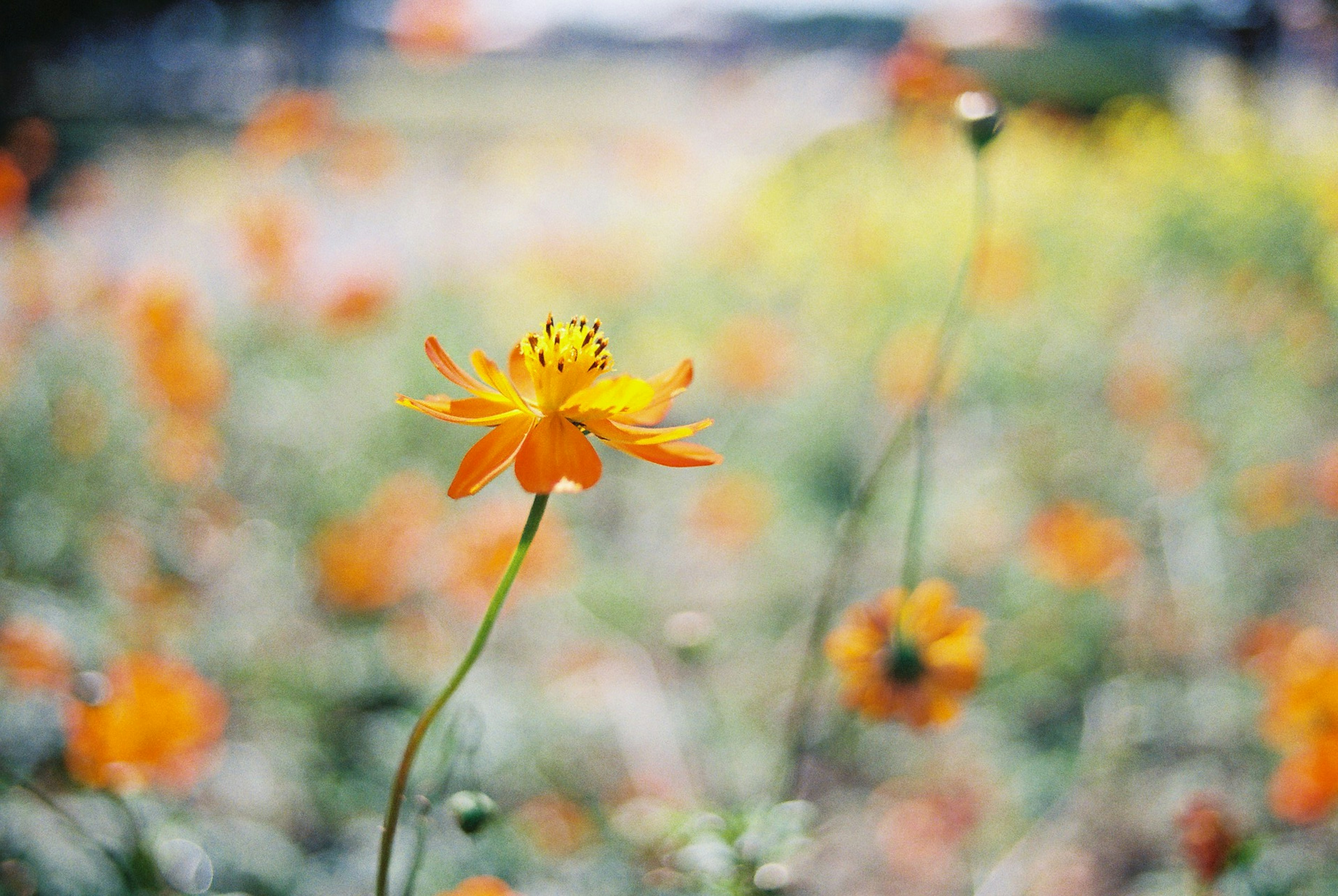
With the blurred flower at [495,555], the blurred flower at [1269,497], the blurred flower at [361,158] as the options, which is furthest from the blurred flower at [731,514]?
the blurred flower at [361,158]

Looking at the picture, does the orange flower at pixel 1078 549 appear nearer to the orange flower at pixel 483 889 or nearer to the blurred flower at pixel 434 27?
the orange flower at pixel 483 889

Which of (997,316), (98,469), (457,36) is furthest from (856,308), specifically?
(98,469)

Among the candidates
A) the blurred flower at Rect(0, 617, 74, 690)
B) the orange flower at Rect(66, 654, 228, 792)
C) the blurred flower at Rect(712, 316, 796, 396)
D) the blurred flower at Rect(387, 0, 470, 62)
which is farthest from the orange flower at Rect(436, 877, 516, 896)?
the blurred flower at Rect(387, 0, 470, 62)

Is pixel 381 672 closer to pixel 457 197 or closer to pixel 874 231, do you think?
pixel 874 231

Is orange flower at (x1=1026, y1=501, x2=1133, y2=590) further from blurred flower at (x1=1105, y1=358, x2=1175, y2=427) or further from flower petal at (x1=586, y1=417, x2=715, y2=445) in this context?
flower petal at (x1=586, y1=417, x2=715, y2=445)

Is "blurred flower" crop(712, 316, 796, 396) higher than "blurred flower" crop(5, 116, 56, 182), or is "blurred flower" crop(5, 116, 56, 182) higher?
"blurred flower" crop(5, 116, 56, 182)
